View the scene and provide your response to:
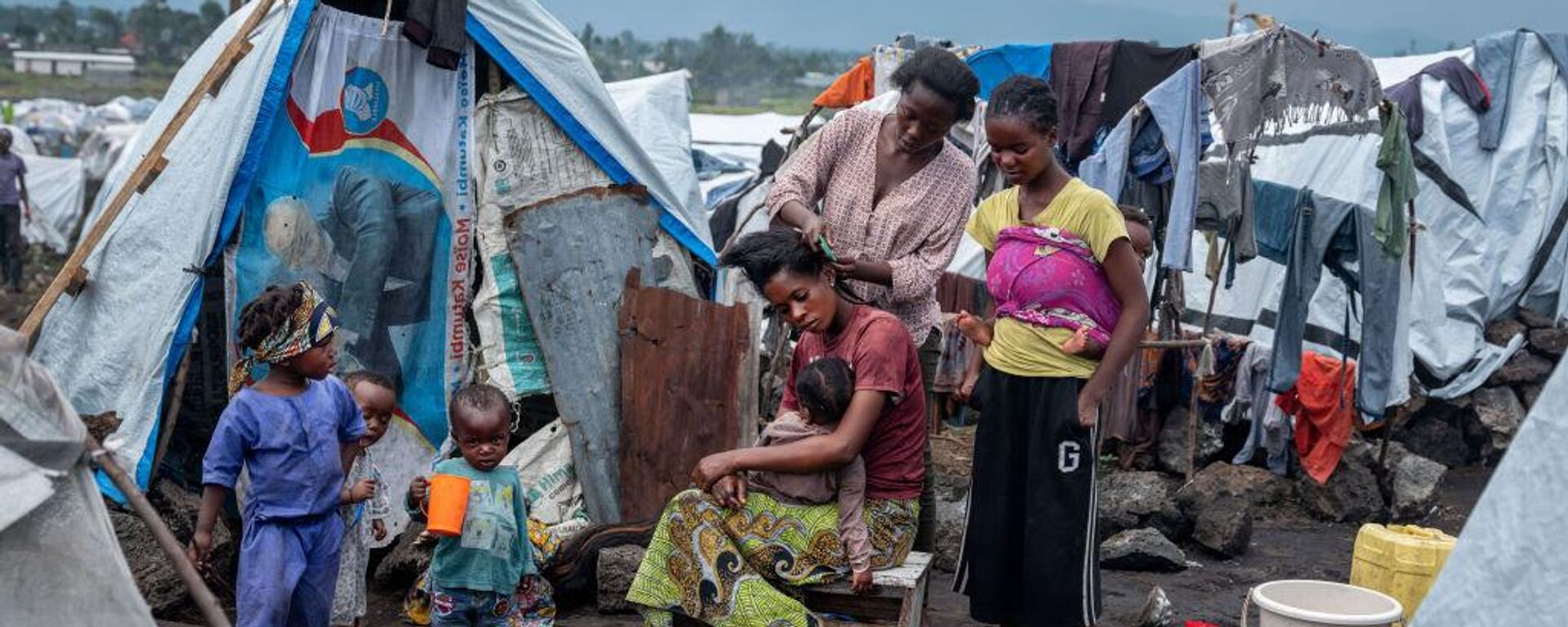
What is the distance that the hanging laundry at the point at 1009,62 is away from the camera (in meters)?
9.27

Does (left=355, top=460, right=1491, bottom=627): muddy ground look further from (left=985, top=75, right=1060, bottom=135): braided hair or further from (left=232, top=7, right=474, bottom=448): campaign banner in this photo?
(left=985, top=75, right=1060, bottom=135): braided hair

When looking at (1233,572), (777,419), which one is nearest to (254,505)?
(777,419)

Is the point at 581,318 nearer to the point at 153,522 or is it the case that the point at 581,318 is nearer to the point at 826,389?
the point at 826,389

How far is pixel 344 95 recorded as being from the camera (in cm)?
604

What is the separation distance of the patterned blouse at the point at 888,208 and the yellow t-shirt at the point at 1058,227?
0.92 ft

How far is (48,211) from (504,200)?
17111 mm

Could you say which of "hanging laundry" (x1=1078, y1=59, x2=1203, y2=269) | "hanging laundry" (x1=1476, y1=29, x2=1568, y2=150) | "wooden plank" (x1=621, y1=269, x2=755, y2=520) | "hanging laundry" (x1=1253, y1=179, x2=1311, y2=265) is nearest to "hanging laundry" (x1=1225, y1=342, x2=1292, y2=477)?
"hanging laundry" (x1=1253, y1=179, x2=1311, y2=265)

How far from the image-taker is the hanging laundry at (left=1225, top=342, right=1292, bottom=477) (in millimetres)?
8273

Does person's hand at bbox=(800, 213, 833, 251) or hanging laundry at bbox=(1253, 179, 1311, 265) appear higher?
person's hand at bbox=(800, 213, 833, 251)

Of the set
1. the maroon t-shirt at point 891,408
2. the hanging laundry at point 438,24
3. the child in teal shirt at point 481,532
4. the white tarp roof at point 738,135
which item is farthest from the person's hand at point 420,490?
the white tarp roof at point 738,135

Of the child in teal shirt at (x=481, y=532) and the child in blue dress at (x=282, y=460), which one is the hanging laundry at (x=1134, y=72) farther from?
the child in blue dress at (x=282, y=460)

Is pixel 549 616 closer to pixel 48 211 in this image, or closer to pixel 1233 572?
pixel 1233 572

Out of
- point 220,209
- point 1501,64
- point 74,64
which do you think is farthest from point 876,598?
point 74,64

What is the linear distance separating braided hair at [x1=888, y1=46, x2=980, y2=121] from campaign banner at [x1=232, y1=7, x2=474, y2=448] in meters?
2.62
